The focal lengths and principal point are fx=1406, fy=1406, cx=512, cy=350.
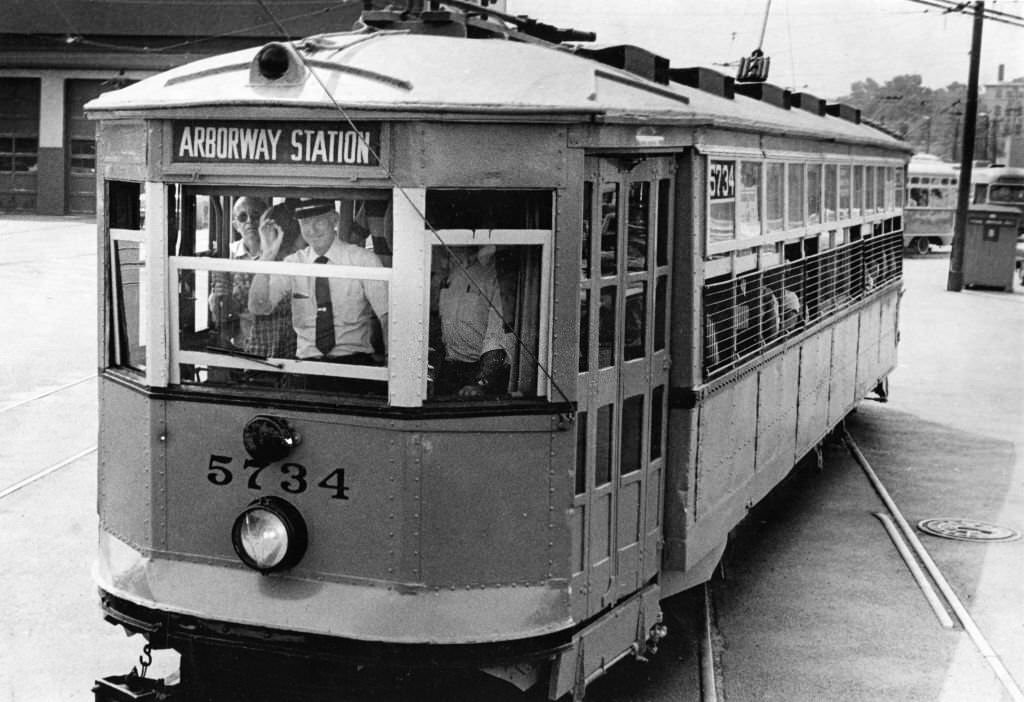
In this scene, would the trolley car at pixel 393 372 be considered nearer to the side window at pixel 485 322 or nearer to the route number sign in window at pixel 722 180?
the side window at pixel 485 322

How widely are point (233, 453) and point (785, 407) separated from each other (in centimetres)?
431

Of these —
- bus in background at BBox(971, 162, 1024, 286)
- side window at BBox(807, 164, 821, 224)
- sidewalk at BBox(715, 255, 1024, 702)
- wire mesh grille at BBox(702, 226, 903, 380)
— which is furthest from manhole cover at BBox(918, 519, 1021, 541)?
bus in background at BBox(971, 162, 1024, 286)

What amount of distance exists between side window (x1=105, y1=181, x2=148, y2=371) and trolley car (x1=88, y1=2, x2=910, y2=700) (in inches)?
0.4

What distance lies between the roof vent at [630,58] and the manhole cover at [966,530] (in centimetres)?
513

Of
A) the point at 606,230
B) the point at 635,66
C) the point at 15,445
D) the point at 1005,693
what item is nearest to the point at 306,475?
the point at 606,230

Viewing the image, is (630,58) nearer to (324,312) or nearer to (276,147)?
(276,147)

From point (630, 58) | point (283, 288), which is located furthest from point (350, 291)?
point (630, 58)

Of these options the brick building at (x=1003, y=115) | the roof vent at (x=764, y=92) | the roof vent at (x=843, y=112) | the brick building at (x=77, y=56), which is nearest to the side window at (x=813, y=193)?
the roof vent at (x=764, y=92)

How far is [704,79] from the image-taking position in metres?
7.41

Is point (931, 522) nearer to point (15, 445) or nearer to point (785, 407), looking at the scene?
point (785, 407)

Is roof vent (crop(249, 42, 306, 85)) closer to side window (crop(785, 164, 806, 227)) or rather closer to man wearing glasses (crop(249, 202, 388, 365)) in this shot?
man wearing glasses (crop(249, 202, 388, 365))

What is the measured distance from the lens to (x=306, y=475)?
5465mm

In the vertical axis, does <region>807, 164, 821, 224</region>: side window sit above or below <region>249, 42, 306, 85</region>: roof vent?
below

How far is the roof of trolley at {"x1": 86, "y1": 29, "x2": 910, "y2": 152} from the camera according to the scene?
17.3 feet
